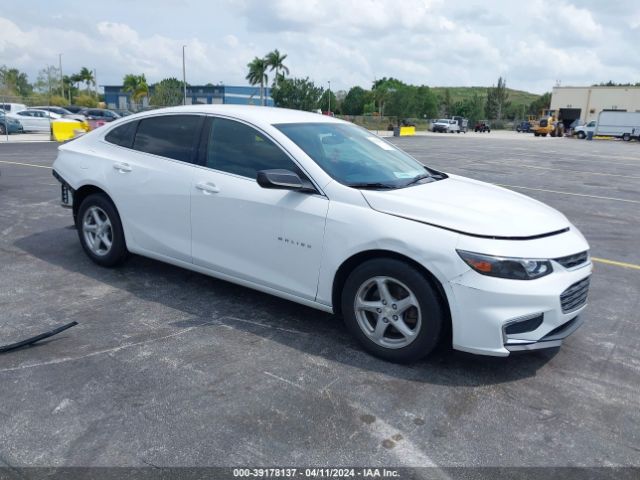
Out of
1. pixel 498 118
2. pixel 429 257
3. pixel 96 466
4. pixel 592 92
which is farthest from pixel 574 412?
pixel 498 118

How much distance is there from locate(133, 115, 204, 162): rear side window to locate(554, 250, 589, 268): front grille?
2970 millimetres

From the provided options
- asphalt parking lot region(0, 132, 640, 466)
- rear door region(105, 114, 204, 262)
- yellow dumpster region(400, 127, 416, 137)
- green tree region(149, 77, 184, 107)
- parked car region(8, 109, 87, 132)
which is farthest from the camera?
green tree region(149, 77, 184, 107)

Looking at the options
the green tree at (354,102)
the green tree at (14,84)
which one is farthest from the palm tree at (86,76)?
the green tree at (354,102)

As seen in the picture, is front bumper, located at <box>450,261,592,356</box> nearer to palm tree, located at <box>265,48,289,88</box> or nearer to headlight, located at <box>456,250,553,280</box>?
headlight, located at <box>456,250,553,280</box>

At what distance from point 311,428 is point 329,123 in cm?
273

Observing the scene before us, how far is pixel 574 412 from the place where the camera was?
3197 millimetres

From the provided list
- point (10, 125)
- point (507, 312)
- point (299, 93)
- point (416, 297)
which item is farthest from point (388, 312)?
point (299, 93)

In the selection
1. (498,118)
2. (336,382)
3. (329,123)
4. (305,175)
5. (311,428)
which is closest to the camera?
(311,428)

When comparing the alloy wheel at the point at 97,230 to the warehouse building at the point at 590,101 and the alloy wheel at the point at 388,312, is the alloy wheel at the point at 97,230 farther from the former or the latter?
the warehouse building at the point at 590,101

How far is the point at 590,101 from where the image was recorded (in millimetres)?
75750

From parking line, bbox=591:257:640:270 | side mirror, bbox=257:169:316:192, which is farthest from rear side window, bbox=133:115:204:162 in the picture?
parking line, bbox=591:257:640:270

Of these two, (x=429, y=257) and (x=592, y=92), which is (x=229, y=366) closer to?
(x=429, y=257)

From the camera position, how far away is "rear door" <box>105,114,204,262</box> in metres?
4.59

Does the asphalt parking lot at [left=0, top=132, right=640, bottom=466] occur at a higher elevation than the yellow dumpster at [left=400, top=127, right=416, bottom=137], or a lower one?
lower
